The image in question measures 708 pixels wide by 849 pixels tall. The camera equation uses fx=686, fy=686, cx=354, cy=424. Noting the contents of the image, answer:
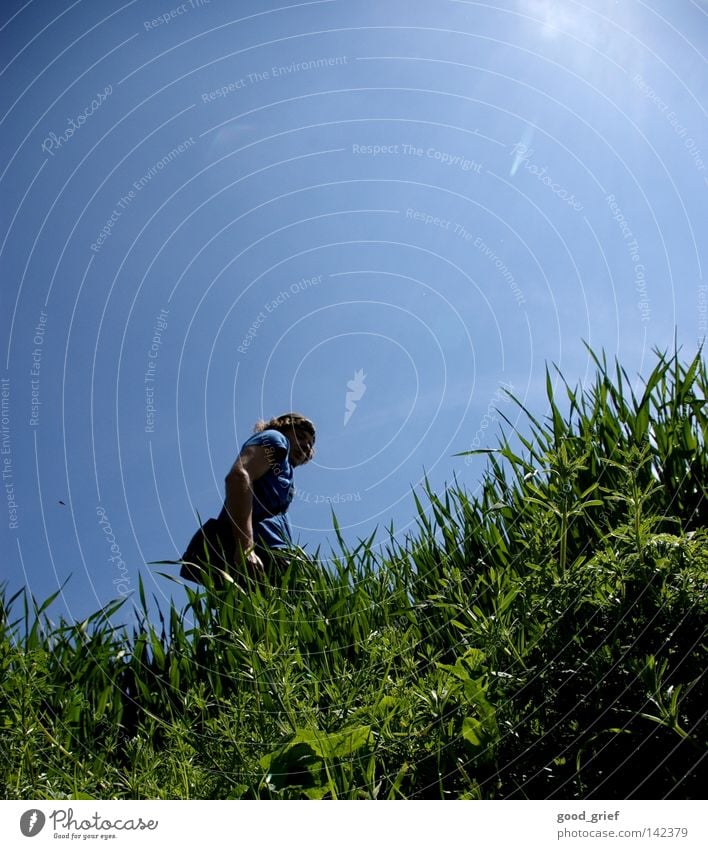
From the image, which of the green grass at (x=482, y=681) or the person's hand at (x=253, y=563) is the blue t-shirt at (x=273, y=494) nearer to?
the person's hand at (x=253, y=563)

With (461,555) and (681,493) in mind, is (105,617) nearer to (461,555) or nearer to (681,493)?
(461,555)

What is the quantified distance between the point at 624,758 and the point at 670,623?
301 millimetres

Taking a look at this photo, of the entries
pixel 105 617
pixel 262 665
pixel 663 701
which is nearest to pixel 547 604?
pixel 663 701

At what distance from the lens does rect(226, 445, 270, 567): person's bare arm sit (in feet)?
10.6

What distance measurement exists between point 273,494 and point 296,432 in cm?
50

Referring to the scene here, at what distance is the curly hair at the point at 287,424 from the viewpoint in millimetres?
3807

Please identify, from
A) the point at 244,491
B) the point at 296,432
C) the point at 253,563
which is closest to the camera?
the point at 253,563

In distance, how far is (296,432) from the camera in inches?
154

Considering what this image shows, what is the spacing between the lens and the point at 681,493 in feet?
7.18
